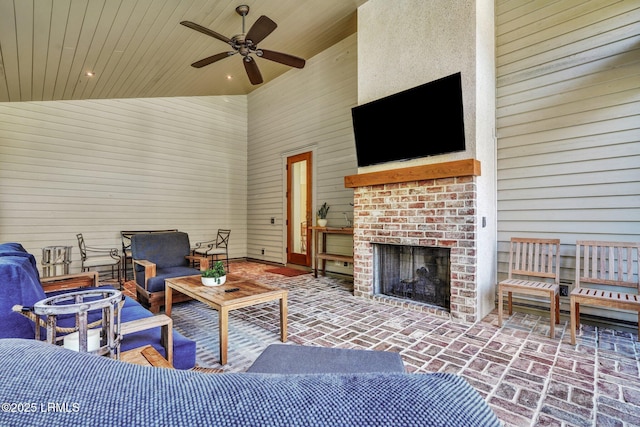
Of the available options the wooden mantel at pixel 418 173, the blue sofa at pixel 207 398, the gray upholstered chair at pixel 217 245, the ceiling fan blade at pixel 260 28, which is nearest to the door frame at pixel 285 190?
the gray upholstered chair at pixel 217 245

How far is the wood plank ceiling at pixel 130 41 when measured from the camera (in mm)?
2930

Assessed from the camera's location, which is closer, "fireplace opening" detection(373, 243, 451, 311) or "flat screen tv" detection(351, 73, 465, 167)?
"flat screen tv" detection(351, 73, 465, 167)

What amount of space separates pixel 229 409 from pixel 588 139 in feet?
13.7

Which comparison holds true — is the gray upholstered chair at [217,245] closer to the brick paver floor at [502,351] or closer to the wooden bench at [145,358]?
the brick paver floor at [502,351]

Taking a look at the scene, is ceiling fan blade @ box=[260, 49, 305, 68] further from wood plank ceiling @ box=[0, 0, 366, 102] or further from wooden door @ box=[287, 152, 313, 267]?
wooden door @ box=[287, 152, 313, 267]

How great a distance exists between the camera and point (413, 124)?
144 inches

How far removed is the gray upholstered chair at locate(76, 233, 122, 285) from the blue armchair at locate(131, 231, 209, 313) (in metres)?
1.27

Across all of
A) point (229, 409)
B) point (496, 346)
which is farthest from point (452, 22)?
point (229, 409)

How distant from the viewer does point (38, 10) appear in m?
2.68

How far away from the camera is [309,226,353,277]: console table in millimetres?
5093

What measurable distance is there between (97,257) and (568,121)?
7.18 metres

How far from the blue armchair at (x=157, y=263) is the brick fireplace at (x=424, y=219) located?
2.16 metres

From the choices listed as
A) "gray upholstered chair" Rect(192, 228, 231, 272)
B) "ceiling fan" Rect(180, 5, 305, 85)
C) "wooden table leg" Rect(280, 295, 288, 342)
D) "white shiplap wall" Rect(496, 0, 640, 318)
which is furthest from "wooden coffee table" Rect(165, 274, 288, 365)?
"gray upholstered chair" Rect(192, 228, 231, 272)

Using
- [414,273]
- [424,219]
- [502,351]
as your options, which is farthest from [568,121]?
[502,351]
